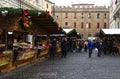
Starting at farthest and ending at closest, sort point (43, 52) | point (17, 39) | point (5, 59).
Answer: point (43, 52)
point (17, 39)
point (5, 59)

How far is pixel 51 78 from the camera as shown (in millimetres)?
16203

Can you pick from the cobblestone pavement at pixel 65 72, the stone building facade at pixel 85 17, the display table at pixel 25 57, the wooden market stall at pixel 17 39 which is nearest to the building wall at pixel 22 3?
the wooden market stall at pixel 17 39

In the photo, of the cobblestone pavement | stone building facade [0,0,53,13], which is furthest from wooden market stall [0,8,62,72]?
stone building facade [0,0,53,13]

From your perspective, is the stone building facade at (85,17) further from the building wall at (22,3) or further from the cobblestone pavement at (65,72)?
the cobblestone pavement at (65,72)

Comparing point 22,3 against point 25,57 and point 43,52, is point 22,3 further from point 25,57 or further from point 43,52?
point 25,57

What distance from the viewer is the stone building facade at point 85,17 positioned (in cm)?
11606

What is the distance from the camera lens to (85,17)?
11700 cm

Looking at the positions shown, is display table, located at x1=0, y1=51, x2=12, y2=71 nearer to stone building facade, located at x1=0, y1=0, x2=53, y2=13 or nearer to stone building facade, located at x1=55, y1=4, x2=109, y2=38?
stone building facade, located at x1=0, y1=0, x2=53, y2=13

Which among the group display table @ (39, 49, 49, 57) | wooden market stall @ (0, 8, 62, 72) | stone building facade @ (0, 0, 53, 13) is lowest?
display table @ (39, 49, 49, 57)

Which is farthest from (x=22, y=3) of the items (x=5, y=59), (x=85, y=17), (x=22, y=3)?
(x=85, y=17)

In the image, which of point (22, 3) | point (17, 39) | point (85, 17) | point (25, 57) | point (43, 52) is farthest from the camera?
point (85, 17)

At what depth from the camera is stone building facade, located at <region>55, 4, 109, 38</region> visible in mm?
116062

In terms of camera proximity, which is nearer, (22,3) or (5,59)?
(5,59)

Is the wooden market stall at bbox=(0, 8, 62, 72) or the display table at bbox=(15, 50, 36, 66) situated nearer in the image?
the wooden market stall at bbox=(0, 8, 62, 72)
